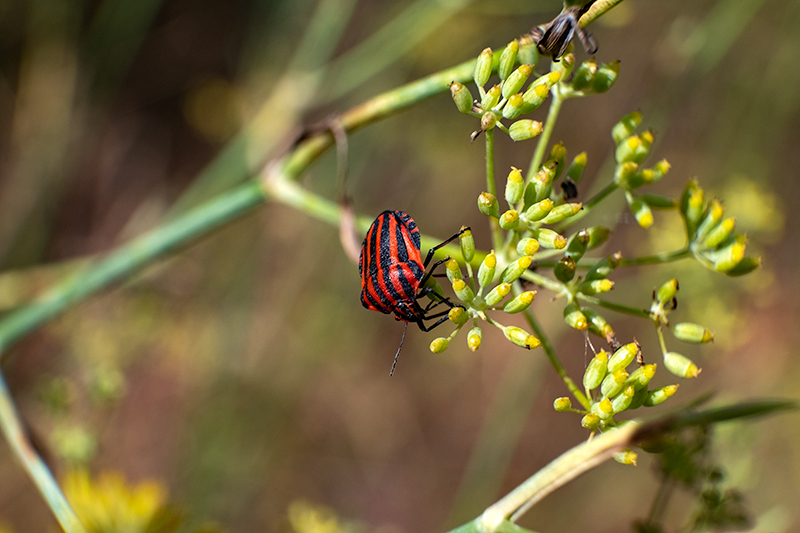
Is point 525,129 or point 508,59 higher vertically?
point 508,59

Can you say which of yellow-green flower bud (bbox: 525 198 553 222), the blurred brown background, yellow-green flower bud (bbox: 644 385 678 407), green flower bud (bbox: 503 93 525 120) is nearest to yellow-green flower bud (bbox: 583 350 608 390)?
yellow-green flower bud (bbox: 644 385 678 407)

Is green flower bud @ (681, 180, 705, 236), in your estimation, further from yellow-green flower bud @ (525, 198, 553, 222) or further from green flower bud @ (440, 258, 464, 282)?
green flower bud @ (440, 258, 464, 282)

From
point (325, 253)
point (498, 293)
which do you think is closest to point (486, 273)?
point (498, 293)

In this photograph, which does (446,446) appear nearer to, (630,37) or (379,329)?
(379,329)

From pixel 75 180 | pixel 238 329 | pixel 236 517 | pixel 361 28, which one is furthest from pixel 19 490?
pixel 361 28

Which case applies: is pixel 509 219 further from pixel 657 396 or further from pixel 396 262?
pixel 657 396

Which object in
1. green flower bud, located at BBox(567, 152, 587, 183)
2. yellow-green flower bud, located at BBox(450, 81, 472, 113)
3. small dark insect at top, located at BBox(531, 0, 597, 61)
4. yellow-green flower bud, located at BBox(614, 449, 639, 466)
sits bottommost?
yellow-green flower bud, located at BBox(614, 449, 639, 466)
